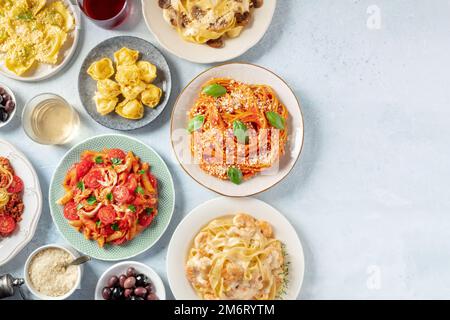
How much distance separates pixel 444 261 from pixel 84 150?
7.22 feet

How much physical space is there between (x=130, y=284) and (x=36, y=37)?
1530 millimetres

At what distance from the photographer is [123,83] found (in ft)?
10.6

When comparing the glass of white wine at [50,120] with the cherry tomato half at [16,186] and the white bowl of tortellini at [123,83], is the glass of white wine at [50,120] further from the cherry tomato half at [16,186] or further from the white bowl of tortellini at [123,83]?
the cherry tomato half at [16,186]

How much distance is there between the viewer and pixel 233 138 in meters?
3.16

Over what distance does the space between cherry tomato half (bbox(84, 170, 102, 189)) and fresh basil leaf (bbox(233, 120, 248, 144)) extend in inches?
31.7

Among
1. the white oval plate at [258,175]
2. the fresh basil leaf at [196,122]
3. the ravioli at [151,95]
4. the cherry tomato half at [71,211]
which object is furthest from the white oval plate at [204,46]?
the cherry tomato half at [71,211]

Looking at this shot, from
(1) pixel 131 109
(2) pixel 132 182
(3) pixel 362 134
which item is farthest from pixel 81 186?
(3) pixel 362 134

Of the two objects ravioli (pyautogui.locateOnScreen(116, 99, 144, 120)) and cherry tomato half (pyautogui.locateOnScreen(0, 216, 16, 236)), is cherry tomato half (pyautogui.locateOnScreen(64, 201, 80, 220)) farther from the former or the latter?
ravioli (pyautogui.locateOnScreen(116, 99, 144, 120))

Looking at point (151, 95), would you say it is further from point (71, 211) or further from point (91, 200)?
point (71, 211)

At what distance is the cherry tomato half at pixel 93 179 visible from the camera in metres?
3.20

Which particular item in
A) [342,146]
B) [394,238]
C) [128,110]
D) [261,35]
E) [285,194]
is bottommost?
[394,238]

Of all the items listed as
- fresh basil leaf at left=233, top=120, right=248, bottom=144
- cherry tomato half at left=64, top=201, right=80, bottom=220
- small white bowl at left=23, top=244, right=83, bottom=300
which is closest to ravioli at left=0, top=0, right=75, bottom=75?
cherry tomato half at left=64, top=201, right=80, bottom=220
